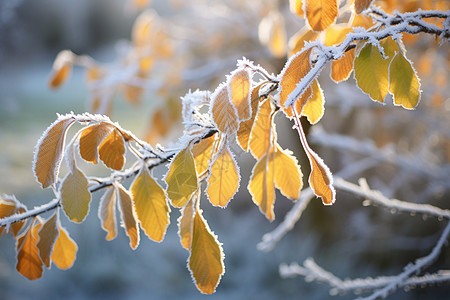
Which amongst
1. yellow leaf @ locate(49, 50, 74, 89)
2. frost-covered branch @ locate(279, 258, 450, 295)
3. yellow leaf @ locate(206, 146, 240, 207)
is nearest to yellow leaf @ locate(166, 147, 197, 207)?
yellow leaf @ locate(206, 146, 240, 207)

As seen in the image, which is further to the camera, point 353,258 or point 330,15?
point 353,258

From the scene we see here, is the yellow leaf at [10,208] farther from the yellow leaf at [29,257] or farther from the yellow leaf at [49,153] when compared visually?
the yellow leaf at [49,153]

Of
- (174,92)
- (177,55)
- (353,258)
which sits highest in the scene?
(177,55)

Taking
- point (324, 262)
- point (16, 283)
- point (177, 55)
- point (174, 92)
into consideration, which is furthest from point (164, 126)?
point (16, 283)

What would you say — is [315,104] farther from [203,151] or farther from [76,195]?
[76,195]

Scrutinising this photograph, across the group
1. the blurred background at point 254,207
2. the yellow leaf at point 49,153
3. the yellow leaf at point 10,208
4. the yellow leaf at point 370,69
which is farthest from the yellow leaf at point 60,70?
the yellow leaf at point 370,69

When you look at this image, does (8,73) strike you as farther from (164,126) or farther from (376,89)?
(376,89)

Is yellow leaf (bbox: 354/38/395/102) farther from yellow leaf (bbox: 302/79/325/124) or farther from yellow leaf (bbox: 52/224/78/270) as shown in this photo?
yellow leaf (bbox: 52/224/78/270)
